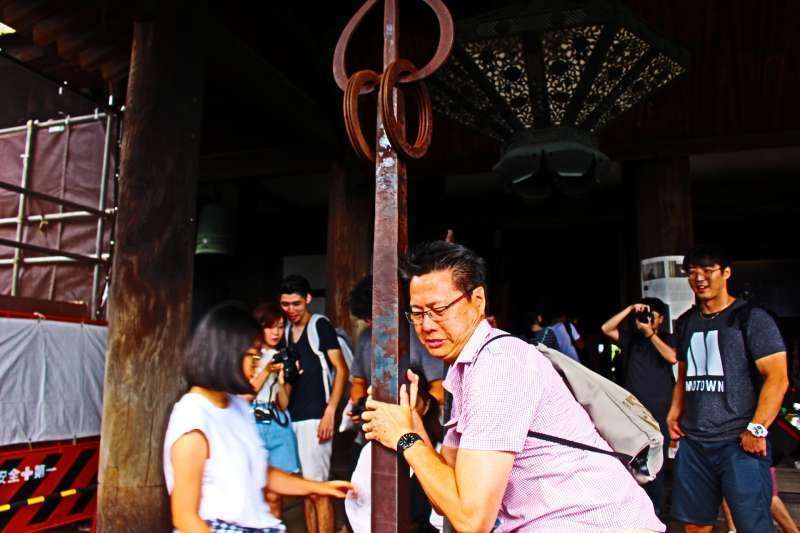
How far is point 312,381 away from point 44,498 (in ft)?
7.02

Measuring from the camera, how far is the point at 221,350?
2186mm

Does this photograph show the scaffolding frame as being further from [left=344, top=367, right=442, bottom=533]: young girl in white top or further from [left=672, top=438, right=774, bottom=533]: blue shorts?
[left=672, top=438, right=774, bottom=533]: blue shorts

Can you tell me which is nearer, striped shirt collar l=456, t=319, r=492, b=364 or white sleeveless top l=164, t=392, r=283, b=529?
striped shirt collar l=456, t=319, r=492, b=364

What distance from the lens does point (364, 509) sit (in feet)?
8.46

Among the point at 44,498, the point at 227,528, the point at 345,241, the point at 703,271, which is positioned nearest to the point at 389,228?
the point at 227,528

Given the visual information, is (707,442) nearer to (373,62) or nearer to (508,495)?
(508,495)

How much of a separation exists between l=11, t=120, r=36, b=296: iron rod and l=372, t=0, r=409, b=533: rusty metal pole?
531 centimetres

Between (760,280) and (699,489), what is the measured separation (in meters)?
7.84

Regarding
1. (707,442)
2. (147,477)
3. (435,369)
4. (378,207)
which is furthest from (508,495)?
(147,477)

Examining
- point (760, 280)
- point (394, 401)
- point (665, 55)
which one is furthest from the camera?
point (760, 280)

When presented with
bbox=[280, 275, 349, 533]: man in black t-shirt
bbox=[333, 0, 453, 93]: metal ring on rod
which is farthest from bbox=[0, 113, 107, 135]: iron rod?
bbox=[333, 0, 453, 93]: metal ring on rod

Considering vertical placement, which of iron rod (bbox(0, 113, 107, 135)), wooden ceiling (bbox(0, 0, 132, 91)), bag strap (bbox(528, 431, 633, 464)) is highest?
wooden ceiling (bbox(0, 0, 132, 91))

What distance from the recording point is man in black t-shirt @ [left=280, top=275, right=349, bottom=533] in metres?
4.17

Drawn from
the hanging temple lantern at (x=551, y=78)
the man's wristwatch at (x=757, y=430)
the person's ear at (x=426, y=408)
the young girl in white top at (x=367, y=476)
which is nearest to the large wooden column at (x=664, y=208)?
the hanging temple lantern at (x=551, y=78)
